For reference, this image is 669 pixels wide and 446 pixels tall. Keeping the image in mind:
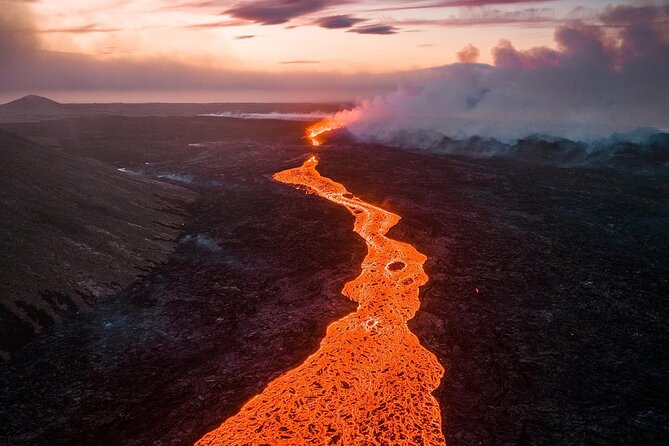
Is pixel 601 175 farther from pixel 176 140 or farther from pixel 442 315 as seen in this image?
pixel 176 140

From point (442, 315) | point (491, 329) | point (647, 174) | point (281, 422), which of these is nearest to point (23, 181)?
point (281, 422)

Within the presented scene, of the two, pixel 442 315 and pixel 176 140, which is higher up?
pixel 176 140

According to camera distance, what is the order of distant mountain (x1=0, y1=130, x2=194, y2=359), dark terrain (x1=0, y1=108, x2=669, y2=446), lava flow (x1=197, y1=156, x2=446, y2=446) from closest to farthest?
lava flow (x1=197, y1=156, x2=446, y2=446) → dark terrain (x1=0, y1=108, x2=669, y2=446) → distant mountain (x1=0, y1=130, x2=194, y2=359)

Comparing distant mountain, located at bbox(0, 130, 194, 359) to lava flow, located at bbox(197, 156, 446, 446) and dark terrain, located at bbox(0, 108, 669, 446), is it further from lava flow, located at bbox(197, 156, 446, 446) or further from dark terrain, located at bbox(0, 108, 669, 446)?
lava flow, located at bbox(197, 156, 446, 446)

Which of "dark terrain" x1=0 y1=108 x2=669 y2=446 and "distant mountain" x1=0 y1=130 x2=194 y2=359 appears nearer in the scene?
"dark terrain" x1=0 y1=108 x2=669 y2=446

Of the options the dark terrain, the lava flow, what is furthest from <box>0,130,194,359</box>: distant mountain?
the lava flow

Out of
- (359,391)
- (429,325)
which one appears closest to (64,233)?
(359,391)
